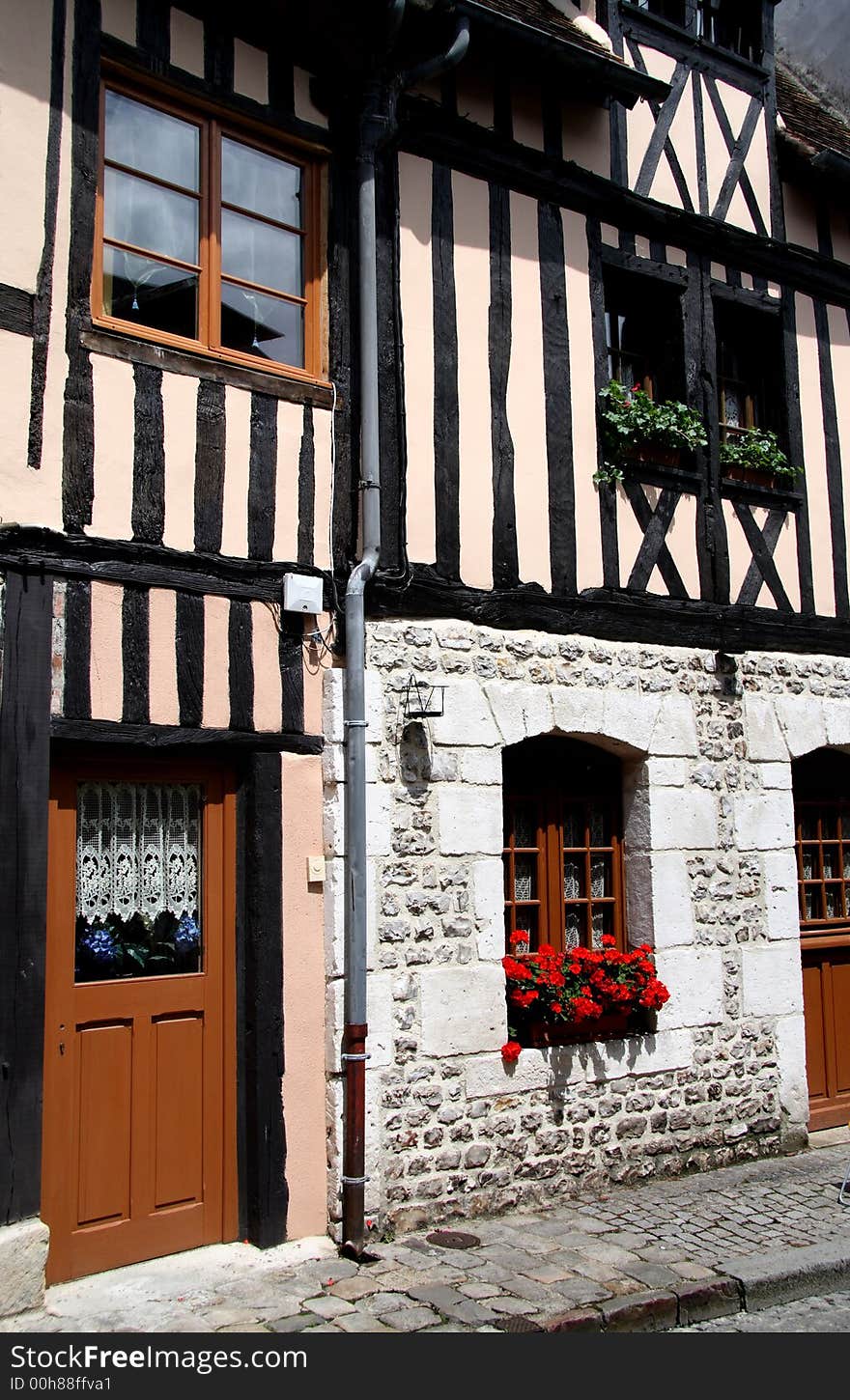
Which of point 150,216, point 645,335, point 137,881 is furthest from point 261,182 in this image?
point 137,881

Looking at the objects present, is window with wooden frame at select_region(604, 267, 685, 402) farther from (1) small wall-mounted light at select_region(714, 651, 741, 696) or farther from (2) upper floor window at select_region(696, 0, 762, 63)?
(2) upper floor window at select_region(696, 0, 762, 63)

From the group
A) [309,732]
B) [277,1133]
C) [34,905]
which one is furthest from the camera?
[309,732]

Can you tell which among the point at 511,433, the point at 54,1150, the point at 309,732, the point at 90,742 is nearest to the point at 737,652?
the point at 511,433

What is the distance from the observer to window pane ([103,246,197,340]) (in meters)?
4.82

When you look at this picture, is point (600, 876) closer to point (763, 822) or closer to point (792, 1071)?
point (763, 822)

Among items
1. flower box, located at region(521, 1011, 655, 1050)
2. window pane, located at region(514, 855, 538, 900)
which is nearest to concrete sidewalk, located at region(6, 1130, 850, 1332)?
flower box, located at region(521, 1011, 655, 1050)

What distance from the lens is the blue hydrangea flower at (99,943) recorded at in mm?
4539

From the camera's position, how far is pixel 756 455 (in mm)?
7004

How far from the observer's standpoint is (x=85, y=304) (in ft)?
15.2

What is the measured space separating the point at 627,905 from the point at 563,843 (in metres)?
0.48

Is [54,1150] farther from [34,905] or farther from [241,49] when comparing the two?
[241,49]

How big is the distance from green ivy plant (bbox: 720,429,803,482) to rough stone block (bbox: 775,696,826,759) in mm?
1331

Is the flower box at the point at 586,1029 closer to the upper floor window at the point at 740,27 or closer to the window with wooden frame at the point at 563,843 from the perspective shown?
the window with wooden frame at the point at 563,843
